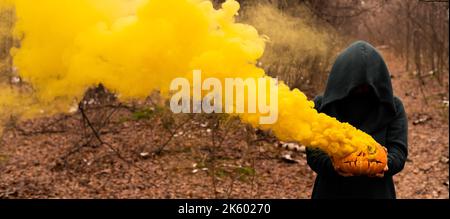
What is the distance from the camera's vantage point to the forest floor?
7.27m

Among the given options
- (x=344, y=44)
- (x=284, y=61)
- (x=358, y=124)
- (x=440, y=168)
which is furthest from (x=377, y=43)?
(x=358, y=124)

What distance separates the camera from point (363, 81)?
2924mm

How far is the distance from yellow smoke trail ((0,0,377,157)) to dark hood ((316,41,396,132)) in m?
0.31

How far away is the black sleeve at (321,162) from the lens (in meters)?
2.92

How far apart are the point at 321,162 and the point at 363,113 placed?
0.45 metres

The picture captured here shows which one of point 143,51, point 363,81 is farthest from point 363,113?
point 143,51

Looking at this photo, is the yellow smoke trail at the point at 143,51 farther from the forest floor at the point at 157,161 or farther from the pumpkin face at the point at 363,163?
the forest floor at the point at 157,161

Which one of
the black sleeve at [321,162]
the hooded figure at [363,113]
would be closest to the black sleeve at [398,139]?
the hooded figure at [363,113]

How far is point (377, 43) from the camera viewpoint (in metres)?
21.5

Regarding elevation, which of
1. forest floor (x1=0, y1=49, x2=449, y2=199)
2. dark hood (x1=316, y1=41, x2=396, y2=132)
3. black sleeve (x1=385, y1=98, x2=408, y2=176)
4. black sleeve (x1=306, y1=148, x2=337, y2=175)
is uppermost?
dark hood (x1=316, y1=41, x2=396, y2=132)

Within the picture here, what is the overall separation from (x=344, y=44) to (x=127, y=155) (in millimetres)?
5621

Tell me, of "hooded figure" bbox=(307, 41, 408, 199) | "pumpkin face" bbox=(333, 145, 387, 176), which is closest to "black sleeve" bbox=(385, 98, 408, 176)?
"hooded figure" bbox=(307, 41, 408, 199)

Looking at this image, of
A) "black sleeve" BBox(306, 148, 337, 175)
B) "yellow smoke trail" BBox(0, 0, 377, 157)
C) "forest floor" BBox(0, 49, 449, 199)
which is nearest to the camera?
"yellow smoke trail" BBox(0, 0, 377, 157)

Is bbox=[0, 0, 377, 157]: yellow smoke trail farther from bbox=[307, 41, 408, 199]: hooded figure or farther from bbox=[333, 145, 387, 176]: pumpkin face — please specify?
bbox=[307, 41, 408, 199]: hooded figure
